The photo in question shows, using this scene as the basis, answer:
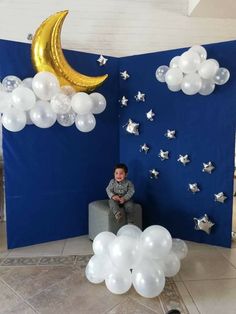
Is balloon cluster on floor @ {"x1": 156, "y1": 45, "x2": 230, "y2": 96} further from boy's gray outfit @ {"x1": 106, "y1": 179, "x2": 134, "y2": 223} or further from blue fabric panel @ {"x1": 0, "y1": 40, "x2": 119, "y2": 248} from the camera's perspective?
boy's gray outfit @ {"x1": 106, "y1": 179, "x2": 134, "y2": 223}

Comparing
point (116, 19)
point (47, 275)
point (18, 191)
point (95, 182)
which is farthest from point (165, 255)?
point (116, 19)

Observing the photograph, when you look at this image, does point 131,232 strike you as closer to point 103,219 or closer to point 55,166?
point 103,219

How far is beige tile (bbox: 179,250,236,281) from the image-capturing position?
2.45 m

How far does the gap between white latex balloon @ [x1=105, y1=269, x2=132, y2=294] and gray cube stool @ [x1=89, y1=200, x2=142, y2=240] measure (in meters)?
0.87

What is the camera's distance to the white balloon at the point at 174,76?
277 cm

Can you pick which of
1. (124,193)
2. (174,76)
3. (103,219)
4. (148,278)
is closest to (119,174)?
(124,193)

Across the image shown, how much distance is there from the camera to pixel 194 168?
309 centimetres

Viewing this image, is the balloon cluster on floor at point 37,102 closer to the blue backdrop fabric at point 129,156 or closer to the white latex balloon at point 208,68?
the blue backdrop fabric at point 129,156

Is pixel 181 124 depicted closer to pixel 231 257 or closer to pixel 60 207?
pixel 231 257

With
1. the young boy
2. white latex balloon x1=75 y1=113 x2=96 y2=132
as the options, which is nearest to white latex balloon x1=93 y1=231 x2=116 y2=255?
the young boy

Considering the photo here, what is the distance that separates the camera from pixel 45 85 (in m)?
2.52

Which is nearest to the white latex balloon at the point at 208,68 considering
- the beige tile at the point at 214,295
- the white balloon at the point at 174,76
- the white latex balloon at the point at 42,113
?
the white balloon at the point at 174,76

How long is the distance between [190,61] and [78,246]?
7.55 ft

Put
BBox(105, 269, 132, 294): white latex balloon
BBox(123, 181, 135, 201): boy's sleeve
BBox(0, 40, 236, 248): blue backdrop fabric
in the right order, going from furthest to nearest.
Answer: BBox(123, 181, 135, 201): boy's sleeve
BBox(0, 40, 236, 248): blue backdrop fabric
BBox(105, 269, 132, 294): white latex balloon
